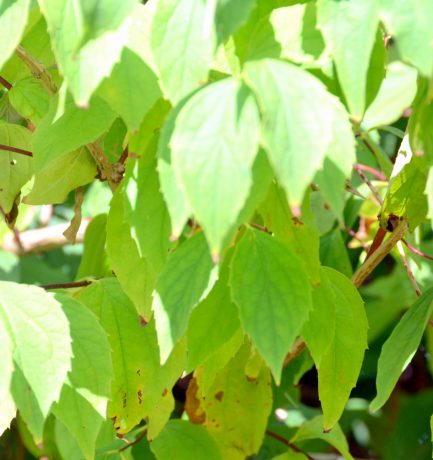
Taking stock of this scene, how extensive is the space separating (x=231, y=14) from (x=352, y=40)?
0.09 m

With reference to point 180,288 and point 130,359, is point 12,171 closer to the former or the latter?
point 130,359

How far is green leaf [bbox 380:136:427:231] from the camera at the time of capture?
0.98 metres

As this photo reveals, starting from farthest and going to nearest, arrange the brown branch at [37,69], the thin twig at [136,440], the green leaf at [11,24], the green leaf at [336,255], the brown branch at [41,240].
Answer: the brown branch at [41,240]
the green leaf at [336,255]
the thin twig at [136,440]
the brown branch at [37,69]
the green leaf at [11,24]

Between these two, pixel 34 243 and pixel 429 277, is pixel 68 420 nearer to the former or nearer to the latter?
pixel 429 277

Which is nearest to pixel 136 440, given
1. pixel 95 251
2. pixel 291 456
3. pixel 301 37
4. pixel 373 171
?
pixel 291 456

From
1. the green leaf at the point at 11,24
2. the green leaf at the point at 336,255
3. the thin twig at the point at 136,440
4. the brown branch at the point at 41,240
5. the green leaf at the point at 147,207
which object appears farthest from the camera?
the brown branch at the point at 41,240

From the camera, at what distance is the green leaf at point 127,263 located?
36.9 inches

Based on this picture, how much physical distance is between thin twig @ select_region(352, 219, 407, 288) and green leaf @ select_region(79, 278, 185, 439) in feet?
0.81

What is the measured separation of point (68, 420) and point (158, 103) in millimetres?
287

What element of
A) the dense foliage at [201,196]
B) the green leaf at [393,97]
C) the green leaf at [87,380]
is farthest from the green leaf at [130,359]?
the green leaf at [393,97]

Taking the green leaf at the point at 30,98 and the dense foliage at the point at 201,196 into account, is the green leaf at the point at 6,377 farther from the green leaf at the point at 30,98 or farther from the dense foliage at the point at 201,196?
the green leaf at the point at 30,98

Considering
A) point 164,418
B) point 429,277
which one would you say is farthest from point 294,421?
point 164,418

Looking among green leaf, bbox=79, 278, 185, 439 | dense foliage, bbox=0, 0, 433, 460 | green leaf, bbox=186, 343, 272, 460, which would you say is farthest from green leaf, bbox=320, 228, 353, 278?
green leaf, bbox=79, 278, 185, 439

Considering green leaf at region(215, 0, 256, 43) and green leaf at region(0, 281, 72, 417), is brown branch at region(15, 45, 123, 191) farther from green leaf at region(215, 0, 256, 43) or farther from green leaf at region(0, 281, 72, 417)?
green leaf at region(215, 0, 256, 43)
